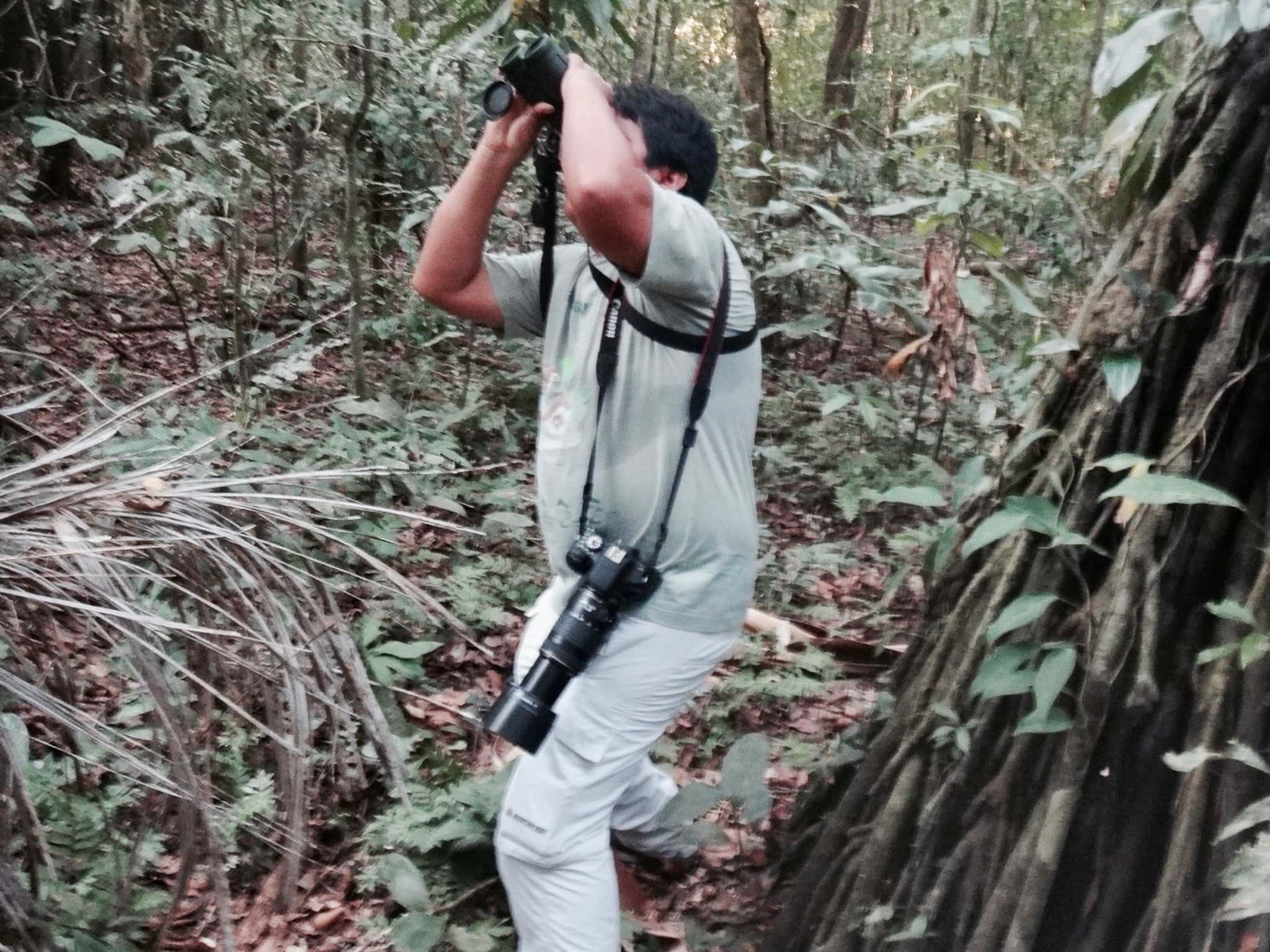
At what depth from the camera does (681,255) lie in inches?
69.7

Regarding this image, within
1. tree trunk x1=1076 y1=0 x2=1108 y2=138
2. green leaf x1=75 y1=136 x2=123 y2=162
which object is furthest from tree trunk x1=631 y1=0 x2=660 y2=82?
green leaf x1=75 y1=136 x2=123 y2=162

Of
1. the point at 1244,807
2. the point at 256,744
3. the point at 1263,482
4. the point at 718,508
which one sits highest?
the point at 1263,482

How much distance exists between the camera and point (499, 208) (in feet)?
18.4

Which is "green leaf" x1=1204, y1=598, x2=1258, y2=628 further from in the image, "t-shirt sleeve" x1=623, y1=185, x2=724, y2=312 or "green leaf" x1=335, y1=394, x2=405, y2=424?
"green leaf" x1=335, y1=394, x2=405, y2=424

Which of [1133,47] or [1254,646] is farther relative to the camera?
[1133,47]

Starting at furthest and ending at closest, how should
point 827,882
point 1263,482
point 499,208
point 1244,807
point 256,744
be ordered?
point 499,208 < point 256,744 < point 827,882 < point 1263,482 < point 1244,807

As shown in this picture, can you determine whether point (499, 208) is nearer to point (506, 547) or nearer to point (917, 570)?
point (506, 547)

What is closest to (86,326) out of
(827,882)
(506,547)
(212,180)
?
(212,180)

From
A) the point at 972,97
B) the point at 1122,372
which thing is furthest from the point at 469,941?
the point at 972,97

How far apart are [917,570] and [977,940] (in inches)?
86.9

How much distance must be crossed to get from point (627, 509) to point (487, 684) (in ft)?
5.37

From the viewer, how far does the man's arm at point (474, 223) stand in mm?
2174

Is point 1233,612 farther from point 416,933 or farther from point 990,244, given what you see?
point 416,933

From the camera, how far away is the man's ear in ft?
6.73
